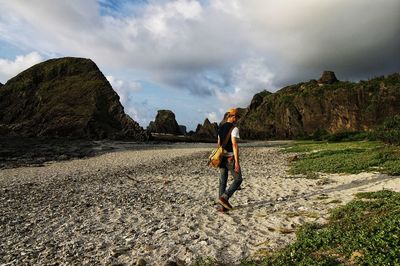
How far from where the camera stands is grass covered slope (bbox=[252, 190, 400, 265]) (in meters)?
7.37

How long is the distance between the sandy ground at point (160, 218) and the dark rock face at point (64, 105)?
229ft

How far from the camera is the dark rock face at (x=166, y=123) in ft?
484

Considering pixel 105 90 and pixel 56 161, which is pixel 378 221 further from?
pixel 105 90

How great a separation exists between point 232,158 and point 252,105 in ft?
499

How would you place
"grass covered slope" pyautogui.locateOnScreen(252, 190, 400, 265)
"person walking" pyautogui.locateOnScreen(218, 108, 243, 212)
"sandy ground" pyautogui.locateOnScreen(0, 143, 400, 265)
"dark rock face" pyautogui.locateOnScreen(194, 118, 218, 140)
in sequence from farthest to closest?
"dark rock face" pyautogui.locateOnScreen(194, 118, 218, 140) < "person walking" pyautogui.locateOnScreen(218, 108, 243, 212) < "sandy ground" pyautogui.locateOnScreen(0, 143, 400, 265) < "grass covered slope" pyautogui.locateOnScreen(252, 190, 400, 265)

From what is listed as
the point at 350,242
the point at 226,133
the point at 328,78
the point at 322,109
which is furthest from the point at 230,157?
the point at 328,78

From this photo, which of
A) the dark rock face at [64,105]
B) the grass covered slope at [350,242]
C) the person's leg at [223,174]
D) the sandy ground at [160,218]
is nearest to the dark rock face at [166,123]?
the dark rock face at [64,105]

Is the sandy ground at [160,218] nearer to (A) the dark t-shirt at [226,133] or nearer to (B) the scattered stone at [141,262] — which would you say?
(B) the scattered stone at [141,262]

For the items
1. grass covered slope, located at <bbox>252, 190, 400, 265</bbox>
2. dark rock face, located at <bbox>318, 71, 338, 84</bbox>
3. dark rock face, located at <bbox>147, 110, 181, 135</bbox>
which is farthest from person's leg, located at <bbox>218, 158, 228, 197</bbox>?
dark rock face, located at <bbox>147, 110, 181, 135</bbox>

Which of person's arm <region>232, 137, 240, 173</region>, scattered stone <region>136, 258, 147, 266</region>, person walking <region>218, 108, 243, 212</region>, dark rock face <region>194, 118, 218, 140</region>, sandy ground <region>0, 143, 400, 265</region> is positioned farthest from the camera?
dark rock face <region>194, 118, 218, 140</region>

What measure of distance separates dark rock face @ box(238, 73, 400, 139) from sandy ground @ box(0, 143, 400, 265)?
7364 centimetres

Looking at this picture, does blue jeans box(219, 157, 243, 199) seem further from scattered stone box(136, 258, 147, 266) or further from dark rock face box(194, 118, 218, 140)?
dark rock face box(194, 118, 218, 140)

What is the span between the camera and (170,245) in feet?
31.0

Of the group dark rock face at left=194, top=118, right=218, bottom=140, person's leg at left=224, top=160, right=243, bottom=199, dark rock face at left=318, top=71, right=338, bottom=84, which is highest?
dark rock face at left=318, top=71, right=338, bottom=84
